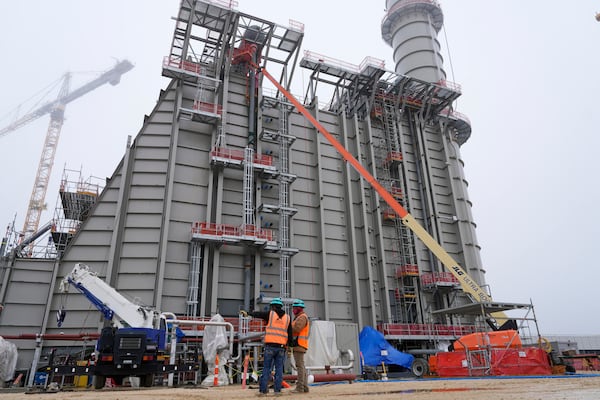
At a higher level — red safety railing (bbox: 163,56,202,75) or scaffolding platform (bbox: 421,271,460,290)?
red safety railing (bbox: 163,56,202,75)

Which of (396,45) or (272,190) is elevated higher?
(396,45)

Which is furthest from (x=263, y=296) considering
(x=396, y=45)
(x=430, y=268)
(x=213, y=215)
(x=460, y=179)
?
(x=396, y=45)

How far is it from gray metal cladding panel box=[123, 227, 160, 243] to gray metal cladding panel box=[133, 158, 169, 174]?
3328 millimetres

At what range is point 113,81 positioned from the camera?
102562mm

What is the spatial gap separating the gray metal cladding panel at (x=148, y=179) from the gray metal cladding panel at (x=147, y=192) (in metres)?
0.22

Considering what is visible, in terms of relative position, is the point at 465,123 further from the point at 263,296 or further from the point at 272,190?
the point at 263,296

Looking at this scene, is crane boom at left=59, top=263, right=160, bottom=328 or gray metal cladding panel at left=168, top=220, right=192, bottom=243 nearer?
crane boom at left=59, top=263, right=160, bottom=328

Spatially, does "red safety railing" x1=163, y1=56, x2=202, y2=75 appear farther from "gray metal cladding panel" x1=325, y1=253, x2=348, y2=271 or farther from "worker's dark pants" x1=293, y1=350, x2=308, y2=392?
"worker's dark pants" x1=293, y1=350, x2=308, y2=392

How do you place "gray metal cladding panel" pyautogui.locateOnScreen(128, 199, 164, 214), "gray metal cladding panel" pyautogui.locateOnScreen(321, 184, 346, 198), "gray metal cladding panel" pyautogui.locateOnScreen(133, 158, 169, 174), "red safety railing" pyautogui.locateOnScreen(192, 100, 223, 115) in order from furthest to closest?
"gray metal cladding panel" pyautogui.locateOnScreen(321, 184, 346, 198)
"red safety railing" pyautogui.locateOnScreen(192, 100, 223, 115)
"gray metal cladding panel" pyautogui.locateOnScreen(133, 158, 169, 174)
"gray metal cladding panel" pyautogui.locateOnScreen(128, 199, 164, 214)

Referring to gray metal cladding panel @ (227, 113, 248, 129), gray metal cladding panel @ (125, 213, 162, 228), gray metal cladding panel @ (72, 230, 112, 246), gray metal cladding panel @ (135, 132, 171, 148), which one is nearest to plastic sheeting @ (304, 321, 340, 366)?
gray metal cladding panel @ (125, 213, 162, 228)

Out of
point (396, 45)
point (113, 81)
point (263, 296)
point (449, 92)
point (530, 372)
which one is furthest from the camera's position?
point (113, 81)

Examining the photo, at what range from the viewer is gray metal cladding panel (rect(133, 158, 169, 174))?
22.3 m

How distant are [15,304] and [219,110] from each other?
45.8 ft

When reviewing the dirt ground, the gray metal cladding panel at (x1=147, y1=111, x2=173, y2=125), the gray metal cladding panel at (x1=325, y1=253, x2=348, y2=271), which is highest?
the gray metal cladding panel at (x1=147, y1=111, x2=173, y2=125)
